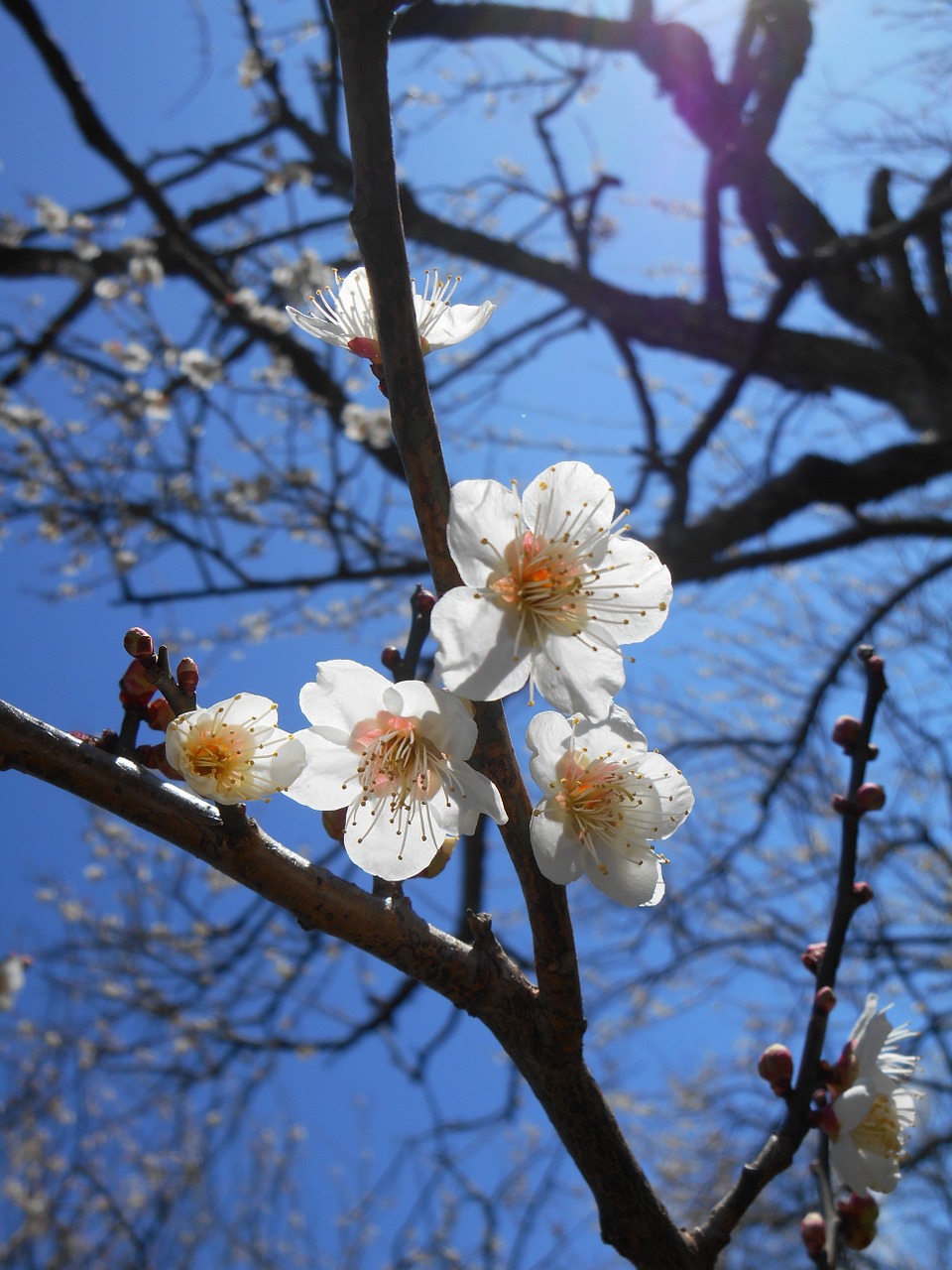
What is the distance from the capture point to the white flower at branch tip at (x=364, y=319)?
115 cm

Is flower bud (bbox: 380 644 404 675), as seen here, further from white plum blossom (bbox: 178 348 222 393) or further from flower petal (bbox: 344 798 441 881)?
white plum blossom (bbox: 178 348 222 393)

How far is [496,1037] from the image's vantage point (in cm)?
106

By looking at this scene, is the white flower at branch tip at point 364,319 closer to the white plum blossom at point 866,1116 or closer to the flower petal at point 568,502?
the flower petal at point 568,502

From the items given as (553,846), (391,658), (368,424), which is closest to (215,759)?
(391,658)

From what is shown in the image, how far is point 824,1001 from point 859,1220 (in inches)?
15.9

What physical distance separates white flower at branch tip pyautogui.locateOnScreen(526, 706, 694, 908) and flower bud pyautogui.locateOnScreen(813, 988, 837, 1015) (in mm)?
321

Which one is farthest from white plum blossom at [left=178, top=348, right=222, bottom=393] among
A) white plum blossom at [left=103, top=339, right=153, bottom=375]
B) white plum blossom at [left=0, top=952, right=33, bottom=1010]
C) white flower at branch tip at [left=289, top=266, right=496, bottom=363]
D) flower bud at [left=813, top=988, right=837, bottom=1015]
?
flower bud at [left=813, top=988, right=837, bottom=1015]

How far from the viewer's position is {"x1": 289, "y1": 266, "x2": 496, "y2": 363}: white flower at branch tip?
1154mm

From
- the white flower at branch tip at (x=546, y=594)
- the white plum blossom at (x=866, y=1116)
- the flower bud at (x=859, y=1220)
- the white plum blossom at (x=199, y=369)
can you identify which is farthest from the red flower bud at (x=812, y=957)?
the white plum blossom at (x=199, y=369)

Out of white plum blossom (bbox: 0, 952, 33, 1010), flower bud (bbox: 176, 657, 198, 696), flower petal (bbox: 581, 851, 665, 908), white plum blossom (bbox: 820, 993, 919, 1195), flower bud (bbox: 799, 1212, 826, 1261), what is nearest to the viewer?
Result: flower bud (bbox: 176, 657, 198, 696)

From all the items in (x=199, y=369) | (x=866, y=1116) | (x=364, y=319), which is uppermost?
(x=199, y=369)

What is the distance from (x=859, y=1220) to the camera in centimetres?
134

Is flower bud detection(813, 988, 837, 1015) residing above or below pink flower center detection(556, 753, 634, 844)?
below

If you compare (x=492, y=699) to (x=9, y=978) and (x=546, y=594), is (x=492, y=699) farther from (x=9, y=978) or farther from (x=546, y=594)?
(x=9, y=978)
